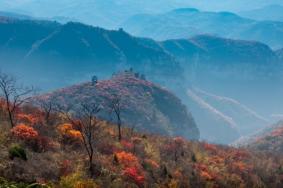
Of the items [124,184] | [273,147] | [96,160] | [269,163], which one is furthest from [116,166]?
[273,147]

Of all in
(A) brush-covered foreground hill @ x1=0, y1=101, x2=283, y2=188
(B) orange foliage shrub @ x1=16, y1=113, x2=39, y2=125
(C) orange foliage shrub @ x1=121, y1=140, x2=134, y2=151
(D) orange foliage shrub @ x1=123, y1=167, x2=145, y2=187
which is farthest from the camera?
(C) orange foliage shrub @ x1=121, y1=140, x2=134, y2=151

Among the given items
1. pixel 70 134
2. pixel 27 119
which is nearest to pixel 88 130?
pixel 70 134

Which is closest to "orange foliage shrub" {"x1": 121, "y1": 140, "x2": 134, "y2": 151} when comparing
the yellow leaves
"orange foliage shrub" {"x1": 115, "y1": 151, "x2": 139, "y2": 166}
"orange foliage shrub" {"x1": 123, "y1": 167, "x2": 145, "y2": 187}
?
"orange foliage shrub" {"x1": 115, "y1": 151, "x2": 139, "y2": 166}

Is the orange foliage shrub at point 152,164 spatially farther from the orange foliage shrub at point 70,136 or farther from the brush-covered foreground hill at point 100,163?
the orange foliage shrub at point 70,136

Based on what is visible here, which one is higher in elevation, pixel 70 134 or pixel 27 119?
pixel 27 119

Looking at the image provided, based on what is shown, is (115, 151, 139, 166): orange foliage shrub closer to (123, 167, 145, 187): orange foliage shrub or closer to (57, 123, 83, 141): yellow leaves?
(123, 167, 145, 187): orange foliage shrub

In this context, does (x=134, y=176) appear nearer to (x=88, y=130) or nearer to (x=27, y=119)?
(x=88, y=130)

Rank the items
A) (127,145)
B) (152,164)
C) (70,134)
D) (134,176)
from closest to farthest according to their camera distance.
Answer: (134,176)
(70,134)
(152,164)
(127,145)

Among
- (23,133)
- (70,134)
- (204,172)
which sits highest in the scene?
(23,133)

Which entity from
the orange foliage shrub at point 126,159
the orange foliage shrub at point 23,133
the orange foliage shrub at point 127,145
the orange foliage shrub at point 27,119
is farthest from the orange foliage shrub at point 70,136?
the orange foliage shrub at point 127,145
